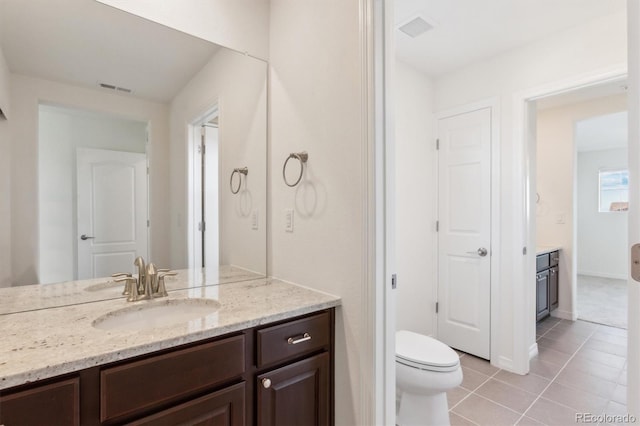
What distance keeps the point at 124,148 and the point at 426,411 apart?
2.03m

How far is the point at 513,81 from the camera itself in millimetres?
2445

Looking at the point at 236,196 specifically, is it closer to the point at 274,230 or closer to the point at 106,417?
the point at 274,230

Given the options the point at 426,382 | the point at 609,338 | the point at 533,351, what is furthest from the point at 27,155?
the point at 609,338

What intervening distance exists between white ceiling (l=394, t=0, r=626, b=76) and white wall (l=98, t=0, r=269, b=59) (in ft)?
2.71

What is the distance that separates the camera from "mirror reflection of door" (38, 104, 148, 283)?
51.2 inches

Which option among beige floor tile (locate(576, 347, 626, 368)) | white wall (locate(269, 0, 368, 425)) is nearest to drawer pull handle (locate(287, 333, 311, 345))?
white wall (locate(269, 0, 368, 425))

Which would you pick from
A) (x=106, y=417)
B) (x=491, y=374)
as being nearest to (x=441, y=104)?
(x=491, y=374)

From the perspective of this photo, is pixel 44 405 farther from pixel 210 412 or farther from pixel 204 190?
pixel 204 190

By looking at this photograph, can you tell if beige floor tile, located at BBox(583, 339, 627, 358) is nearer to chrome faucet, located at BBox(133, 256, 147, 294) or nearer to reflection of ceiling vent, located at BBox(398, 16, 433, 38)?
reflection of ceiling vent, located at BBox(398, 16, 433, 38)

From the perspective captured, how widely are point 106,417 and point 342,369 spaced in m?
0.85

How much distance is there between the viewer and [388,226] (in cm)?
130

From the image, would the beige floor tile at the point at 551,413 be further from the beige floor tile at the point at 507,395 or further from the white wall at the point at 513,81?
the white wall at the point at 513,81

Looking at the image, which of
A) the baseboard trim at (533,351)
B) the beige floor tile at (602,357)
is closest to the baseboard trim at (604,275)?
the beige floor tile at (602,357)

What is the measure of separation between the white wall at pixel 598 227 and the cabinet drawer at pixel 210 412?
707cm
